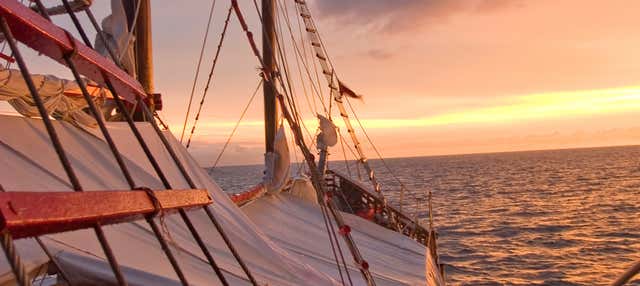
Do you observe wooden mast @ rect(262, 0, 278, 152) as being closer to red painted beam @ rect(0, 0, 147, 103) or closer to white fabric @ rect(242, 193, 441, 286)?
white fabric @ rect(242, 193, 441, 286)

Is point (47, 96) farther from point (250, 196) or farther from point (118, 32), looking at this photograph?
point (250, 196)

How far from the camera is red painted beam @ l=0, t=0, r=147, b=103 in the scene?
2658mm

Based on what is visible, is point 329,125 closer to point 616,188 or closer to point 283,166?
point 283,166

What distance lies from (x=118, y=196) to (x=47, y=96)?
403cm

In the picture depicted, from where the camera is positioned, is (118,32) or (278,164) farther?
(278,164)

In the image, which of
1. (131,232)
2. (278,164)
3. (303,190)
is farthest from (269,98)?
(131,232)

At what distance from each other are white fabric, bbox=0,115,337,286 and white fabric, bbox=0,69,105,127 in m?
0.14

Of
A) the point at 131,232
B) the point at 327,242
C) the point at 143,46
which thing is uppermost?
the point at 143,46

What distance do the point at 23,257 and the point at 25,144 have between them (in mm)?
1800

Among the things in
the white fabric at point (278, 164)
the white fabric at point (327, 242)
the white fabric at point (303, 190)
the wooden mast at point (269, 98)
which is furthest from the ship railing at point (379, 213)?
the white fabric at point (278, 164)

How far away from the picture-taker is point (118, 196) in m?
2.60

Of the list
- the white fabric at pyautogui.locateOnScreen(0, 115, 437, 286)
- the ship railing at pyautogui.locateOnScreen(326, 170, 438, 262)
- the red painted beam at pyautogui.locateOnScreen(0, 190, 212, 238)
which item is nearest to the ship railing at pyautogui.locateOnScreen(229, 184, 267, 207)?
the white fabric at pyautogui.locateOnScreen(0, 115, 437, 286)

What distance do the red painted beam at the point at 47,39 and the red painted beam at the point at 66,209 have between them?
0.91 meters

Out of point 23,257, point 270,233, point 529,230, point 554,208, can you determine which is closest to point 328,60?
point 270,233
